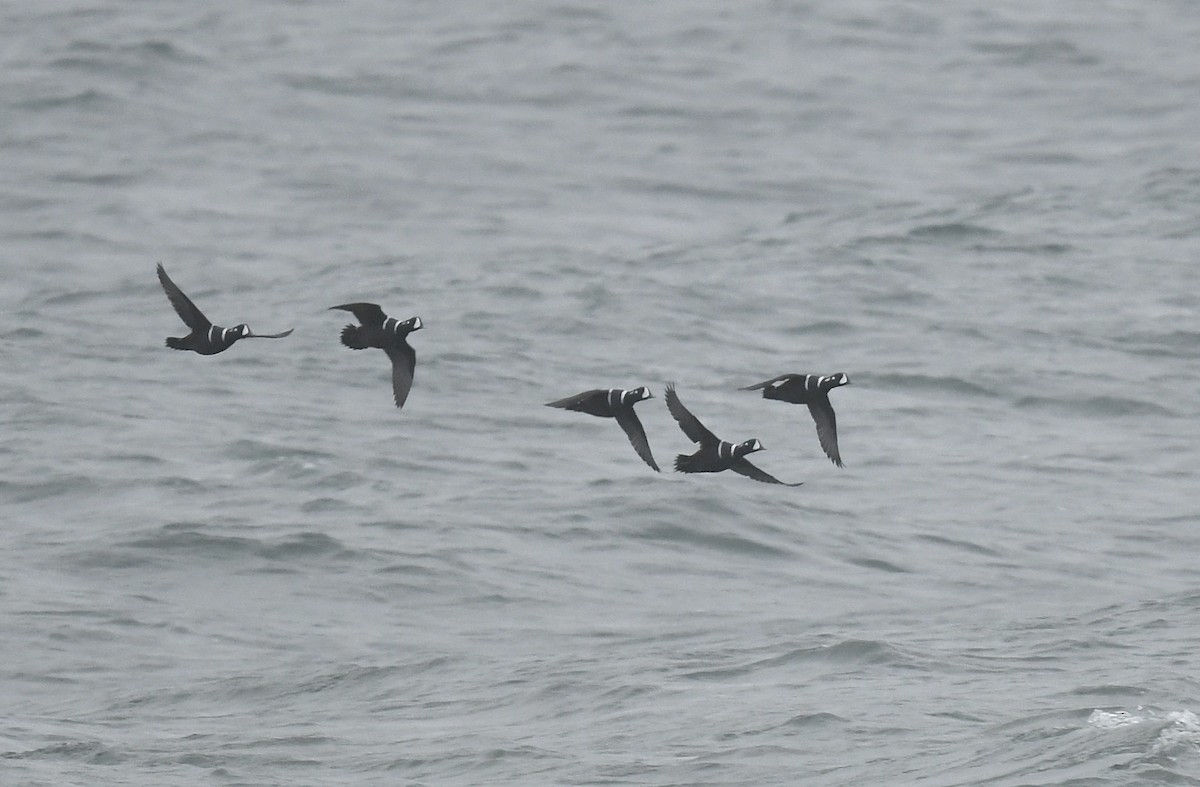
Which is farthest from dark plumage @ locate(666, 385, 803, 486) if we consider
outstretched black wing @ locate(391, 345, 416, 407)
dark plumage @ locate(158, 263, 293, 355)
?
dark plumage @ locate(158, 263, 293, 355)

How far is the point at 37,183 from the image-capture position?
42.6 m

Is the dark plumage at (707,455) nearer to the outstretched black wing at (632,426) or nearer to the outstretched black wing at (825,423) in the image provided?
the outstretched black wing at (632,426)

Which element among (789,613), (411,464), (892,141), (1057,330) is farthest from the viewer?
(892,141)

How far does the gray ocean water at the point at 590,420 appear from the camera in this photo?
2073 cm

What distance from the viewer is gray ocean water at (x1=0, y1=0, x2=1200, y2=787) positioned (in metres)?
20.7

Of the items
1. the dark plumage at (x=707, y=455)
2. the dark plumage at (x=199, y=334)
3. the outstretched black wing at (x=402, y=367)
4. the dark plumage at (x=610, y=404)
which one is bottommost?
the dark plumage at (x=707, y=455)

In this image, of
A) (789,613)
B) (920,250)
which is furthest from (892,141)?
(789,613)

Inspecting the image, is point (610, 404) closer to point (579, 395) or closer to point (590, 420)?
point (579, 395)

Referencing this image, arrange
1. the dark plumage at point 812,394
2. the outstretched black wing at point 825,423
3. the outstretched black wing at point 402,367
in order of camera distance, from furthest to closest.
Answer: the dark plumage at point 812,394 < the outstretched black wing at point 825,423 < the outstretched black wing at point 402,367

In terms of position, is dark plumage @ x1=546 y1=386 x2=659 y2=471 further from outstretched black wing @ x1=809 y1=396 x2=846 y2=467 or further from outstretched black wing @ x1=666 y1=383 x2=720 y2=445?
outstretched black wing @ x1=809 y1=396 x2=846 y2=467

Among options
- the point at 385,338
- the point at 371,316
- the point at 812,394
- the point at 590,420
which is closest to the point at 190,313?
the point at 371,316

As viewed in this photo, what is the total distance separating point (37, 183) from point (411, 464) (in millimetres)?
16970

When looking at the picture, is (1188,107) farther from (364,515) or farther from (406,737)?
(406,737)

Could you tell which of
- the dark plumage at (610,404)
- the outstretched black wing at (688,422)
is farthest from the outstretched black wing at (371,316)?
the outstretched black wing at (688,422)
